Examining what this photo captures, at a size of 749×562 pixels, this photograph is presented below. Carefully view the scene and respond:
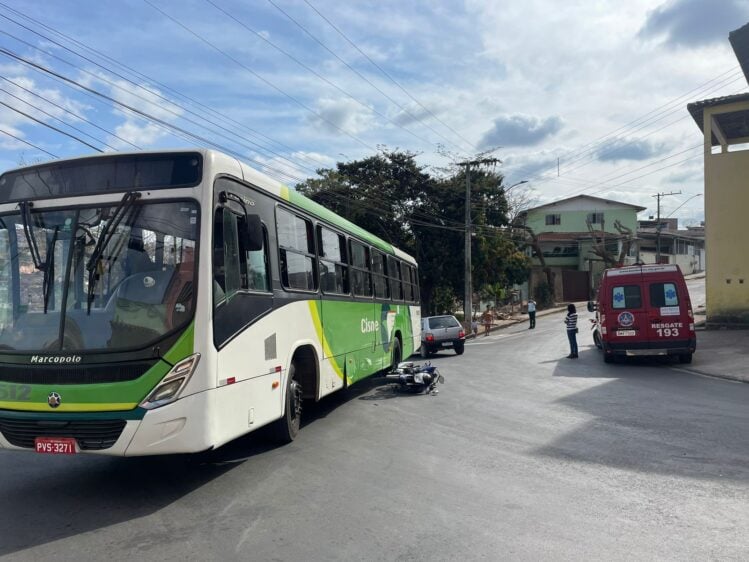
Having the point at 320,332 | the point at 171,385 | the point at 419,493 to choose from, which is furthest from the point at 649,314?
the point at 171,385

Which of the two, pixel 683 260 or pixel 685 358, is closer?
pixel 685 358

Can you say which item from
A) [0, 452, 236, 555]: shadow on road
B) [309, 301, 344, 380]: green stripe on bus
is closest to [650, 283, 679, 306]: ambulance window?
[309, 301, 344, 380]: green stripe on bus

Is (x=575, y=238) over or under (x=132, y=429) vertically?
over

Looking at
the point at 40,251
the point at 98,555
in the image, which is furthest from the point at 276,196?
the point at 98,555

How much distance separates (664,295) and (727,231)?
9639mm

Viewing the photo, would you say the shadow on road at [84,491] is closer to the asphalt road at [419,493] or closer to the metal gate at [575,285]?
the asphalt road at [419,493]

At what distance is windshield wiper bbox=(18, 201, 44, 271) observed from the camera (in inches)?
225

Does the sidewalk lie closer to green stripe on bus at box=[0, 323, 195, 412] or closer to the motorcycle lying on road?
the motorcycle lying on road

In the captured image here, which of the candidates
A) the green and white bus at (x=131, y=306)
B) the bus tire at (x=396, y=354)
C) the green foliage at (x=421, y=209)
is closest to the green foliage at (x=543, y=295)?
the green foliage at (x=421, y=209)

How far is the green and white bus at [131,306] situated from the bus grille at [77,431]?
11mm

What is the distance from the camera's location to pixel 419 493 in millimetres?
→ 5758

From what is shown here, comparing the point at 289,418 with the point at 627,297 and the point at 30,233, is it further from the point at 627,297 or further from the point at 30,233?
the point at 627,297

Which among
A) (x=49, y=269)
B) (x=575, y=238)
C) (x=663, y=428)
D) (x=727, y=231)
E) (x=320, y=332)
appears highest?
(x=575, y=238)

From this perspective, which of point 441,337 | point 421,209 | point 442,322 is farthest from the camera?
point 421,209
